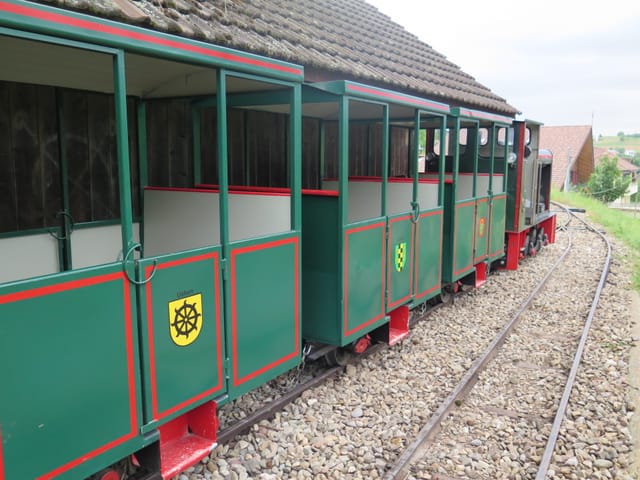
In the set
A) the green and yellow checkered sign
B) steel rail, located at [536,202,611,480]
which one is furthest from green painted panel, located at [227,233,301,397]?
steel rail, located at [536,202,611,480]

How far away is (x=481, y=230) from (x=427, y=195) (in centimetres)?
198

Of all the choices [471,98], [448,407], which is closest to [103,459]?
[448,407]

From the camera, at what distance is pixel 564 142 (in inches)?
1976

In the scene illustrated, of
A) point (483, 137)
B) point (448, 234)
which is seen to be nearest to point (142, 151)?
point (448, 234)

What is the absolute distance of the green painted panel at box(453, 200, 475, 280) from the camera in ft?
24.6

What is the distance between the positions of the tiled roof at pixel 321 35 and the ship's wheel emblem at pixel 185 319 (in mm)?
1892

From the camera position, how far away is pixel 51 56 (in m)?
3.32

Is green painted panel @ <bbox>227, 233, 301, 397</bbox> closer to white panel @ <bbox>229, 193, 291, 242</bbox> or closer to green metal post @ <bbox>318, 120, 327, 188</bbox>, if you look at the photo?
white panel @ <bbox>229, 193, 291, 242</bbox>

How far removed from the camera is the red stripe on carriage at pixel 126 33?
2.37m

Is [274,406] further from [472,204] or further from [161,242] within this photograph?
[472,204]

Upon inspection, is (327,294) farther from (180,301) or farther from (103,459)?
(103,459)

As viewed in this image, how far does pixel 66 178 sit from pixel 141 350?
77.3 inches

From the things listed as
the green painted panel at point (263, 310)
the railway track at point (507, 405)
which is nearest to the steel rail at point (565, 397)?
the railway track at point (507, 405)

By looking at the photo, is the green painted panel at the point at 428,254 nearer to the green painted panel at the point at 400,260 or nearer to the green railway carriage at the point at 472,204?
the green painted panel at the point at 400,260
